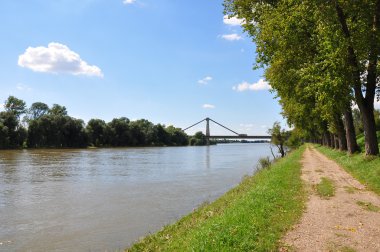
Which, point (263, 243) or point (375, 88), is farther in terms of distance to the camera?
point (375, 88)

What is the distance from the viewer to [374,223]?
9352mm

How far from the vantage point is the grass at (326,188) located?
13659 millimetres

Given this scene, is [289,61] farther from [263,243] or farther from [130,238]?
[263,243]

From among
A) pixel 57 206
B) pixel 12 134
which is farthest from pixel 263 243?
pixel 12 134

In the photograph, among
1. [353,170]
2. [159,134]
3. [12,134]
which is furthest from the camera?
[159,134]

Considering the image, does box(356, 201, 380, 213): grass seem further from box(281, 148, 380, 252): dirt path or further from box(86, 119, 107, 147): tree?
box(86, 119, 107, 147): tree

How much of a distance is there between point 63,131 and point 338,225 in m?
102

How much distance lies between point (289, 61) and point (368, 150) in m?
6.86

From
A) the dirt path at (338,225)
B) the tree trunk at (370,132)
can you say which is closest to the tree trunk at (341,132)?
the tree trunk at (370,132)

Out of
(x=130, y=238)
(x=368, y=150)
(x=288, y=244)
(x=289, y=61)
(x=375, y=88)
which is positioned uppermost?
(x=289, y=61)

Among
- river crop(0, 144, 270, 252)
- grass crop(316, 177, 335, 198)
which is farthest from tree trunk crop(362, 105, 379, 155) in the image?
river crop(0, 144, 270, 252)

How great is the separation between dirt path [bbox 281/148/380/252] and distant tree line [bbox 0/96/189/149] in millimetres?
89018

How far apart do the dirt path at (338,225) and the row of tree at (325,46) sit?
7.37 metres

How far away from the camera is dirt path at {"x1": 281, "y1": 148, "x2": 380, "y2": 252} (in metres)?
7.73
